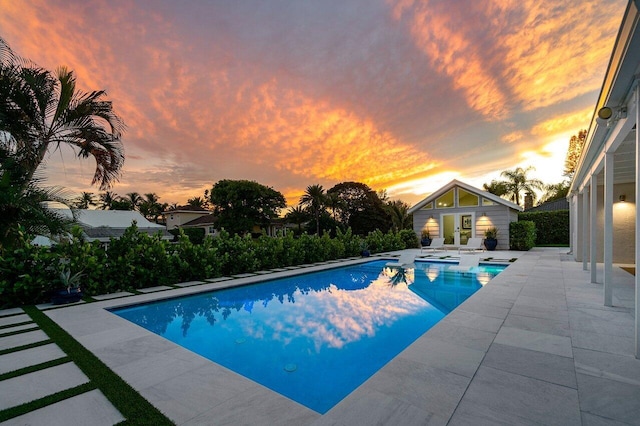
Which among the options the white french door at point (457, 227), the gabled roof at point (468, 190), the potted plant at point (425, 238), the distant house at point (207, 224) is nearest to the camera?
the gabled roof at point (468, 190)

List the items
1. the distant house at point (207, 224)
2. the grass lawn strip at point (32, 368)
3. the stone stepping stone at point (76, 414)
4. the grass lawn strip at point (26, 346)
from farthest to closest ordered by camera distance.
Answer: the distant house at point (207, 224) < the grass lawn strip at point (26, 346) < the grass lawn strip at point (32, 368) < the stone stepping stone at point (76, 414)

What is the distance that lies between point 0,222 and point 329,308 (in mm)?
6942

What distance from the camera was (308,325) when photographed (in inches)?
235

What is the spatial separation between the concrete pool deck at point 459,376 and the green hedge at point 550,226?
61.4 feet

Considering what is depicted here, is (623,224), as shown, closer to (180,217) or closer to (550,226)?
(550,226)

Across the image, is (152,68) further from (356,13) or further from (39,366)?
(39,366)

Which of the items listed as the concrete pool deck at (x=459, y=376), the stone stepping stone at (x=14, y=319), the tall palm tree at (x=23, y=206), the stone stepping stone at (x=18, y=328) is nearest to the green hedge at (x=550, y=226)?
the concrete pool deck at (x=459, y=376)

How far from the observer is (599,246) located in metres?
10.3

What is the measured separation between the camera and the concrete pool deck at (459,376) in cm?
234

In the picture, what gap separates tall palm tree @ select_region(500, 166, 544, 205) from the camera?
3139cm

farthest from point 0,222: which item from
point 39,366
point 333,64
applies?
point 333,64

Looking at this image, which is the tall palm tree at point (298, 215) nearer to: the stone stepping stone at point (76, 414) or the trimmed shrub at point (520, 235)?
the trimmed shrub at point (520, 235)

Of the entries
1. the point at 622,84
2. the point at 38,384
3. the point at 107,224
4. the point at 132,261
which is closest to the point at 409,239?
the point at 132,261

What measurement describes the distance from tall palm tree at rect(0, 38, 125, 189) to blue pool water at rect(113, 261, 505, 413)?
Result: 13.6ft
